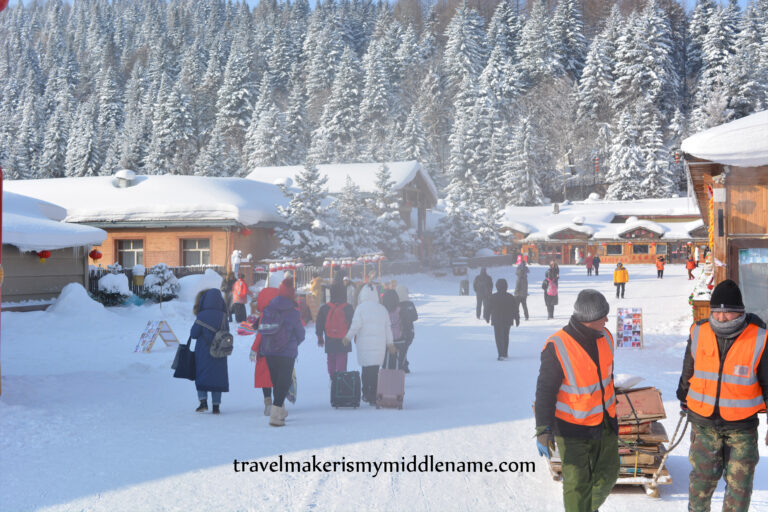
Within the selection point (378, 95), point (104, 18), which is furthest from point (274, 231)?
point (104, 18)

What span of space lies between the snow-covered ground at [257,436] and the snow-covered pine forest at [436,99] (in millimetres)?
31982

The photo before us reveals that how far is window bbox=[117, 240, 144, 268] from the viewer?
2927 centimetres

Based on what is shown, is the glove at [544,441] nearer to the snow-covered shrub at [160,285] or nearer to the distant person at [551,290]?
the distant person at [551,290]

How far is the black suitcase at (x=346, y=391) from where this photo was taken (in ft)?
28.9

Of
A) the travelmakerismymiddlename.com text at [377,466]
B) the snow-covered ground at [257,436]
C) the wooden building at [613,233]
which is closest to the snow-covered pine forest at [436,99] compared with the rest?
the wooden building at [613,233]

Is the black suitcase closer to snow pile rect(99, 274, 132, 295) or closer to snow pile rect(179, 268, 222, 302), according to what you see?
snow pile rect(179, 268, 222, 302)

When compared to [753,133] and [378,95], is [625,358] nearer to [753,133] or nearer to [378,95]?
[753,133]

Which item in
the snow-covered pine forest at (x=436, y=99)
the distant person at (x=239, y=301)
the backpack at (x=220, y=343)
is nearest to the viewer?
the backpack at (x=220, y=343)

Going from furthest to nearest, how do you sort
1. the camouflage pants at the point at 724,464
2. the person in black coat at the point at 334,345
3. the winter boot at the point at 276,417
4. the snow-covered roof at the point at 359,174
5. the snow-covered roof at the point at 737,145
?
1. the snow-covered roof at the point at 359,174
2. the person in black coat at the point at 334,345
3. the snow-covered roof at the point at 737,145
4. the winter boot at the point at 276,417
5. the camouflage pants at the point at 724,464

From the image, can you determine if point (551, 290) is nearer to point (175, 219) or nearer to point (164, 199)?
point (175, 219)

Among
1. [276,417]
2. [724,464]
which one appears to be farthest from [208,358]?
[724,464]

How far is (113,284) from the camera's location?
21422mm

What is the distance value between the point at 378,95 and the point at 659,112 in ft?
101

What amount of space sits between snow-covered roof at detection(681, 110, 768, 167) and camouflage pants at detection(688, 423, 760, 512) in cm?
604
